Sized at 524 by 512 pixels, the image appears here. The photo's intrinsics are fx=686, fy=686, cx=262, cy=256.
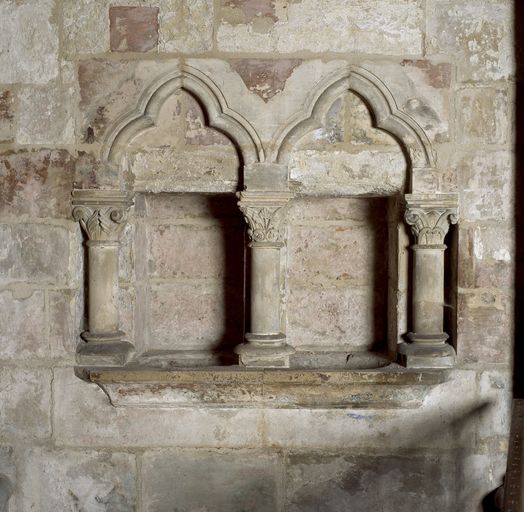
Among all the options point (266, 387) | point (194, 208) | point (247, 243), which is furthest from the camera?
point (194, 208)

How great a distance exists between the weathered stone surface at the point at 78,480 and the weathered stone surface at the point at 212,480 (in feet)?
0.32

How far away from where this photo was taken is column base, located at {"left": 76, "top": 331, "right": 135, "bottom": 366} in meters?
3.11

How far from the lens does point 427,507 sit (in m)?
3.14

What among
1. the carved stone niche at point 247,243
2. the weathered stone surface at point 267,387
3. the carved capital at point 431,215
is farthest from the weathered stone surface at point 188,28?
the weathered stone surface at point 267,387

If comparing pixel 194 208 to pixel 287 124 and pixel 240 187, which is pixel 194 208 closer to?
pixel 240 187

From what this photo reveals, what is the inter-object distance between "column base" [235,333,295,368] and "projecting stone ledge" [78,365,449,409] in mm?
58

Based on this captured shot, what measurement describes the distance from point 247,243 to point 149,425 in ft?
3.13

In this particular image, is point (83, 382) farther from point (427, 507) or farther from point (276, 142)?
point (427, 507)

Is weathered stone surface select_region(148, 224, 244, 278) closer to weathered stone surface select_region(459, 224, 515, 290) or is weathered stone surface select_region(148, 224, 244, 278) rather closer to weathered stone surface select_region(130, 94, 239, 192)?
weathered stone surface select_region(130, 94, 239, 192)

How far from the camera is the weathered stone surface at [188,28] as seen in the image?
3.08 m

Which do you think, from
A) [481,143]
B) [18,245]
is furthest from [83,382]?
[481,143]

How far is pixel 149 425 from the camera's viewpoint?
10.4ft

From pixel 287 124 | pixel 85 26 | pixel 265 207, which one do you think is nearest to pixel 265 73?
pixel 287 124

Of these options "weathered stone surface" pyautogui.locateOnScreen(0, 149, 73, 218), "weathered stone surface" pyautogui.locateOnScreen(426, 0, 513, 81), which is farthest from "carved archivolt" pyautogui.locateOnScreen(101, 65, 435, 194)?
"weathered stone surface" pyautogui.locateOnScreen(426, 0, 513, 81)
